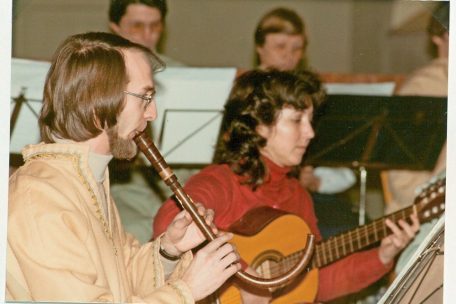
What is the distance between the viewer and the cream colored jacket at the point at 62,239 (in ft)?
5.65

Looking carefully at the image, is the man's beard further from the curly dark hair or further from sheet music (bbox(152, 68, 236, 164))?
sheet music (bbox(152, 68, 236, 164))

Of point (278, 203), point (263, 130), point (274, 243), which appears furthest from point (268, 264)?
point (263, 130)

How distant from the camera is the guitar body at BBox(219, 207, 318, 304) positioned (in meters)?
2.48

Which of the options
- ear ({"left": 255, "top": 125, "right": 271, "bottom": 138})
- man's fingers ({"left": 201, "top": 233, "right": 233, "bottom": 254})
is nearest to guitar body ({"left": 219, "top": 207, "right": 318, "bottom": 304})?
ear ({"left": 255, "top": 125, "right": 271, "bottom": 138})

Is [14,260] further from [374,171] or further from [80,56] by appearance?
[374,171]

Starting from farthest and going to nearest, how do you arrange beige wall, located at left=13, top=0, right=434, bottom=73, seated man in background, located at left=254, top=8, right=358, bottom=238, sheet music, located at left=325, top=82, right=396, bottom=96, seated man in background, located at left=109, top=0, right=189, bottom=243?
beige wall, located at left=13, top=0, right=434, bottom=73, seated man in background, located at left=254, top=8, right=358, bottom=238, seated man in background, located at left=109, top=0, right=189, bottom=243, sheet music, located at left=325, top=82, right=396, bottom=96

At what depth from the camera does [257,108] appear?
102 inches

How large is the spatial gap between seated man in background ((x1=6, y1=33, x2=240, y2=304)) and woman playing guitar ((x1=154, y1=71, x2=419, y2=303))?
51 centimetres

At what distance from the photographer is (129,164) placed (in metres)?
3.14

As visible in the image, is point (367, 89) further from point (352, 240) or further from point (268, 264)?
point (268, 264)

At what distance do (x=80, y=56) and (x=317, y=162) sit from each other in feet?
4.18

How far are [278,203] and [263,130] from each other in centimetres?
26

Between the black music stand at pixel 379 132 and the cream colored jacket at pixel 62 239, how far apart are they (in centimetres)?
110

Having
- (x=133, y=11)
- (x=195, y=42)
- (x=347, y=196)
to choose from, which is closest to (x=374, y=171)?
(x=347, y=196)
